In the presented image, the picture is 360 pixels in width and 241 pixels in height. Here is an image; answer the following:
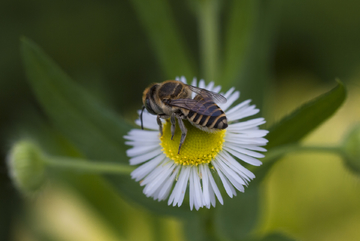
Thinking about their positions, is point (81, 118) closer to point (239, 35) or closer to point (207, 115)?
point (207, 115)

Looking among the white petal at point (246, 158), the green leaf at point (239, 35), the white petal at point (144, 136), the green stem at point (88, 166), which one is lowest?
the white petal at point (246, 158)

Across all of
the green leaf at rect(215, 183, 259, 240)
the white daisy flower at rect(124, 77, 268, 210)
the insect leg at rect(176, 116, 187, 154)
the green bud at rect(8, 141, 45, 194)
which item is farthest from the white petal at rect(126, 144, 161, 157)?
the green leaf at rect(215, 183, 259, 240)

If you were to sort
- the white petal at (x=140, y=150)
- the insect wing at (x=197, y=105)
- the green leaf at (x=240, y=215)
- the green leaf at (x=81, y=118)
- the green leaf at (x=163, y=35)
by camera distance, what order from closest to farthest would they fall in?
the insect wing at (x=197, y=105), the white petal at (x=140, y=150), the green leaf at (x=81, y=118), the green leaf at (x=240, y=215), the green leaf at (x=163, y=35)

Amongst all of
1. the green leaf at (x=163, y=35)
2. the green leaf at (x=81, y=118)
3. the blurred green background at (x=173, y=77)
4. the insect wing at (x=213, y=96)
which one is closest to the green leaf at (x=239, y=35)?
the blurred green background at (x=173, y=77)

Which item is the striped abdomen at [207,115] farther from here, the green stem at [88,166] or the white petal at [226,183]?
the green stem at [88,166]

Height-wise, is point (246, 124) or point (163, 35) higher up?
point (163, 35)

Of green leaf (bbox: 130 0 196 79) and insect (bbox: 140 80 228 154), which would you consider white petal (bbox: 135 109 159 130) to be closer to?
insect (bbox: 140 80 228 154)

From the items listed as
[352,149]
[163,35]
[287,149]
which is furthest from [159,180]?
[163,35]
